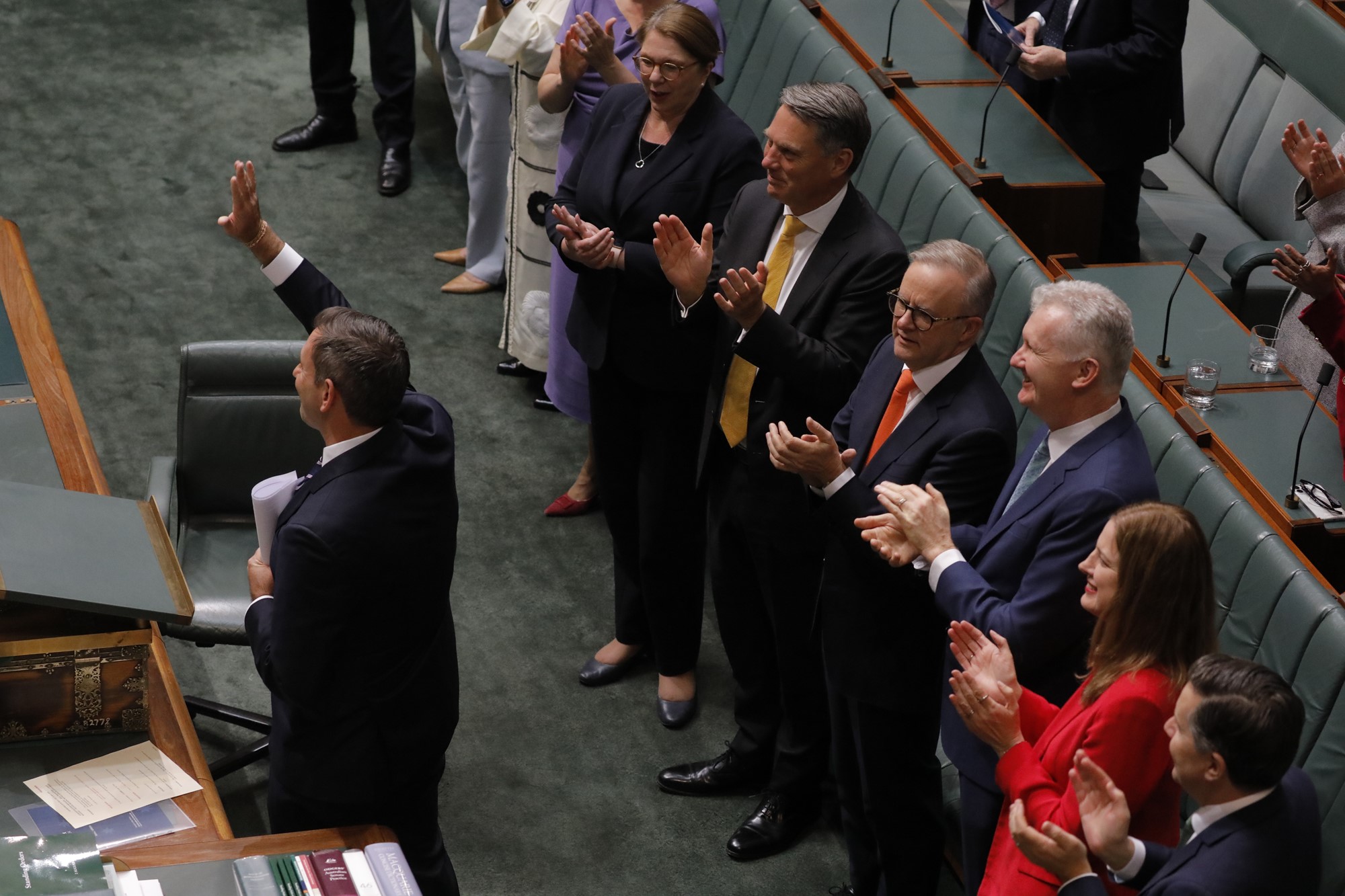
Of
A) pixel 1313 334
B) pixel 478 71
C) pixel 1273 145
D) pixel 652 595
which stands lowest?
pixel 652 595

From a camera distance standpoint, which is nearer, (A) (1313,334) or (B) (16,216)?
(A) (1313,334)

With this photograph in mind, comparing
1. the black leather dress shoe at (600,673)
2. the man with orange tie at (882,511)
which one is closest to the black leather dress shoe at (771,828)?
the man with orange tie at (882,511)

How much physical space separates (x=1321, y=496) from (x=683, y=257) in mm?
1415

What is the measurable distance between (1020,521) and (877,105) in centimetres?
194

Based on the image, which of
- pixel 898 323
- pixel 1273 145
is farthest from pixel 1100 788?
pixel 1273 145

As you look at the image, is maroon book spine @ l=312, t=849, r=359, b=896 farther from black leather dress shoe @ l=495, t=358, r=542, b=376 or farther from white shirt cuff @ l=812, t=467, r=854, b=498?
black leather dress shoe @ l=495, t=358, r=542, b=376

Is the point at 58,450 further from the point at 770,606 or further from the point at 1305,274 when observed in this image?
the point at 1305,274

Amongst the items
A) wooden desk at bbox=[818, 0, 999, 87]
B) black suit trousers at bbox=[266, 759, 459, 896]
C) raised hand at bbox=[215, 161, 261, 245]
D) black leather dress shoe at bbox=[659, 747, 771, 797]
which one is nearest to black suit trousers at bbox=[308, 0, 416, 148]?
wooden desk at bbox=[818, 0, 999, 87]

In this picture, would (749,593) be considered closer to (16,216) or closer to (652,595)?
(652,595)

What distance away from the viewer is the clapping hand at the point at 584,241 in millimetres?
3551

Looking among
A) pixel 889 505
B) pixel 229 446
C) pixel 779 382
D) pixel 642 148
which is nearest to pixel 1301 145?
pixel 779 382

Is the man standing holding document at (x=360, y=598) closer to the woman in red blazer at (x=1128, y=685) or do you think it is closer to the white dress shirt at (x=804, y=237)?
the white dress shirt at (x=804, y=237)

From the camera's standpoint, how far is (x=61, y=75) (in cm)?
691

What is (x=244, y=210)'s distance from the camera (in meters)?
3.14
